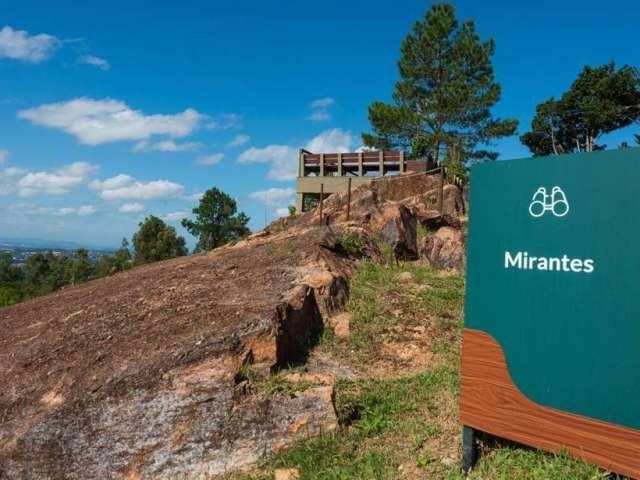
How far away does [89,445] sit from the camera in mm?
4309

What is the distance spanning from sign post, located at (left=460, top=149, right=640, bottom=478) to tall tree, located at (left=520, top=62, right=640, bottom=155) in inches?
987

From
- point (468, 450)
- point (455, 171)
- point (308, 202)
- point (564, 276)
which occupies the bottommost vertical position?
point (468, 450)

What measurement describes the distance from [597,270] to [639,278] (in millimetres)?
211

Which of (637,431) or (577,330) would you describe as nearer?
(637,431)

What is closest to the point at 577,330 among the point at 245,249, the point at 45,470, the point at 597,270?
the point at 597,270

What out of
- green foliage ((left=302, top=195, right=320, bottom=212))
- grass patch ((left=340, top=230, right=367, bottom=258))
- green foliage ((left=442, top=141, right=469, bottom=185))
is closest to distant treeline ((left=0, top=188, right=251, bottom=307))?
green foliage ((left=302, top=195, right=320, bottom=212))

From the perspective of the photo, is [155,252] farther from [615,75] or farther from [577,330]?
[577,330]

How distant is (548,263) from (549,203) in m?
0.39

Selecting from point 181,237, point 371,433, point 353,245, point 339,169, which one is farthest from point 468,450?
point 181,237

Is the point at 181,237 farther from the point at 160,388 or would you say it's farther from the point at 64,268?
the point at 160,388

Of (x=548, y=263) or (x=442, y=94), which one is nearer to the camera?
(x=548, y=263)

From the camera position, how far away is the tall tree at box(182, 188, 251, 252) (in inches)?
1339

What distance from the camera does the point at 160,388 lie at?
450 cm

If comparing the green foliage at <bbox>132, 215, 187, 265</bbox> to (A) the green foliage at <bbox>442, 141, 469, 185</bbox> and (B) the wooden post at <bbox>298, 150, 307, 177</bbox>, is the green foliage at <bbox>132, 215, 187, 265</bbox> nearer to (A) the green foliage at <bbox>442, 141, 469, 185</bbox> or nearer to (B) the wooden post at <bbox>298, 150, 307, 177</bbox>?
(B) the wooden post at <bbox>298, 150, 307, 177</bbox>
